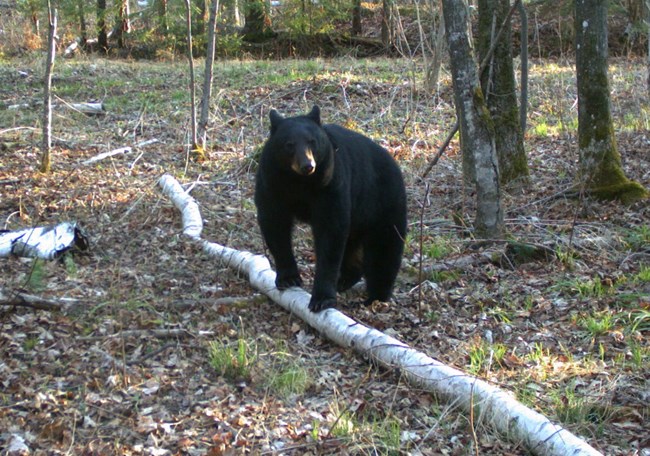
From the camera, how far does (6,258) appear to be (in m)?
6.91

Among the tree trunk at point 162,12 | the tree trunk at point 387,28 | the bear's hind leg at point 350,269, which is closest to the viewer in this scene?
the bear's hind leg at point 350,269

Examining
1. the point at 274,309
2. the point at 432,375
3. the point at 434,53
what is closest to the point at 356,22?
the point at 434,53

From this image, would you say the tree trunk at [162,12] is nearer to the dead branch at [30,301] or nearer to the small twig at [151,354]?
the dead branch at [30,301]

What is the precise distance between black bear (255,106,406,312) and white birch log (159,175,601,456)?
0.16 meters

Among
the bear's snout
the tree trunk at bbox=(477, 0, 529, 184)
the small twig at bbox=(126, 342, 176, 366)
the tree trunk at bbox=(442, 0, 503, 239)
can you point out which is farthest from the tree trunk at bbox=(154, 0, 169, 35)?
the small twig at bbox=(126, 342, 176, 366)

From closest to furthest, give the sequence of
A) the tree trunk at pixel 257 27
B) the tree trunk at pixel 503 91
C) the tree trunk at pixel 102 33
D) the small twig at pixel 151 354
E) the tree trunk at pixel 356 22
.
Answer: the small twig at pixel 151 354
the tree trunk at pixel 503 91
the tree trunk at pixel 102 33
the tree trunk at pixel 257 27
the tree trunk at pixel 356 22

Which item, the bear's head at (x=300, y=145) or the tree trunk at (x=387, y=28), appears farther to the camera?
the tree trunk at (x=387, y=28)

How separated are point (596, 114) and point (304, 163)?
5063mm

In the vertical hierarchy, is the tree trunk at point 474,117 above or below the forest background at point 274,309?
above

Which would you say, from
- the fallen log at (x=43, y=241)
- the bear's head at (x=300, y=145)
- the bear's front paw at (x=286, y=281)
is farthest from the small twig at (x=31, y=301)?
the bear's head at (x=300, y=145)

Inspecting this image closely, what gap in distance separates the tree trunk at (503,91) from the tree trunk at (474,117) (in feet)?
7.84

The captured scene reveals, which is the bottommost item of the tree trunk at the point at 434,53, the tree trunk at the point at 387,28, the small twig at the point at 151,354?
the small twig at the point at 151,354

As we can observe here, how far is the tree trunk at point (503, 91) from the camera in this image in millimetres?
9469

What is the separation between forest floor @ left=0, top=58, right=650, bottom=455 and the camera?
14.3 feet
